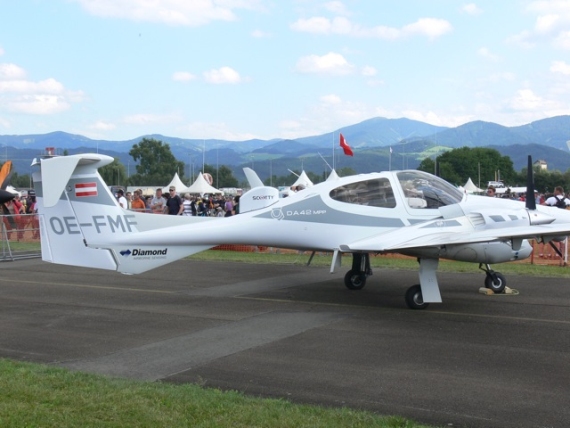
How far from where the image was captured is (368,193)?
39.8ft

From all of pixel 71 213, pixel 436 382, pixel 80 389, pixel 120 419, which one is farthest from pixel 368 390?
pixel 71 213

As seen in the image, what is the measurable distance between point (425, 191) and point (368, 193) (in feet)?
3.50

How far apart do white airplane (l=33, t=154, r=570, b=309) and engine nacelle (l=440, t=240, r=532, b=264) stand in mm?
18

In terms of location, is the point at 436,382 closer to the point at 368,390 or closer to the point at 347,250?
the point at 368,390

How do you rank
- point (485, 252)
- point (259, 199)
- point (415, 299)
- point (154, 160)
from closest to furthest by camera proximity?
point (415, 299)
point (485, 252)
point (259, 199)
point (154, 160)

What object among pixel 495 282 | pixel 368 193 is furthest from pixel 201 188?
pixel 495 282

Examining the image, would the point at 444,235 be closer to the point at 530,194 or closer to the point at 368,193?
the point at 368,193

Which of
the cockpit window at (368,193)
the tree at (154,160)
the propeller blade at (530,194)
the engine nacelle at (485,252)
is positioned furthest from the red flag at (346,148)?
the tree at (154,160)

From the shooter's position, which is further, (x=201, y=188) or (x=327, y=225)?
(x=201, y=188)

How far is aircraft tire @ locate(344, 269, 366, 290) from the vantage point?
13531mm

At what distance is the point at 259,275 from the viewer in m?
16.0

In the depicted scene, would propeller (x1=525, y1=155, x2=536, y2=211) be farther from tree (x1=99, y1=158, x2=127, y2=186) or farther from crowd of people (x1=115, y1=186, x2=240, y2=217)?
tree (x1=99, y1=158, x2=127, y2=186)

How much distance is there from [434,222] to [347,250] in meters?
1.70

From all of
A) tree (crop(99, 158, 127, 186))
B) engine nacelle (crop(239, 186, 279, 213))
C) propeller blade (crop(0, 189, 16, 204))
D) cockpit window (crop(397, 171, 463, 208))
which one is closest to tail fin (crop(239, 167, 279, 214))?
engine nacelle (crop(239, 186, 279, 213))
